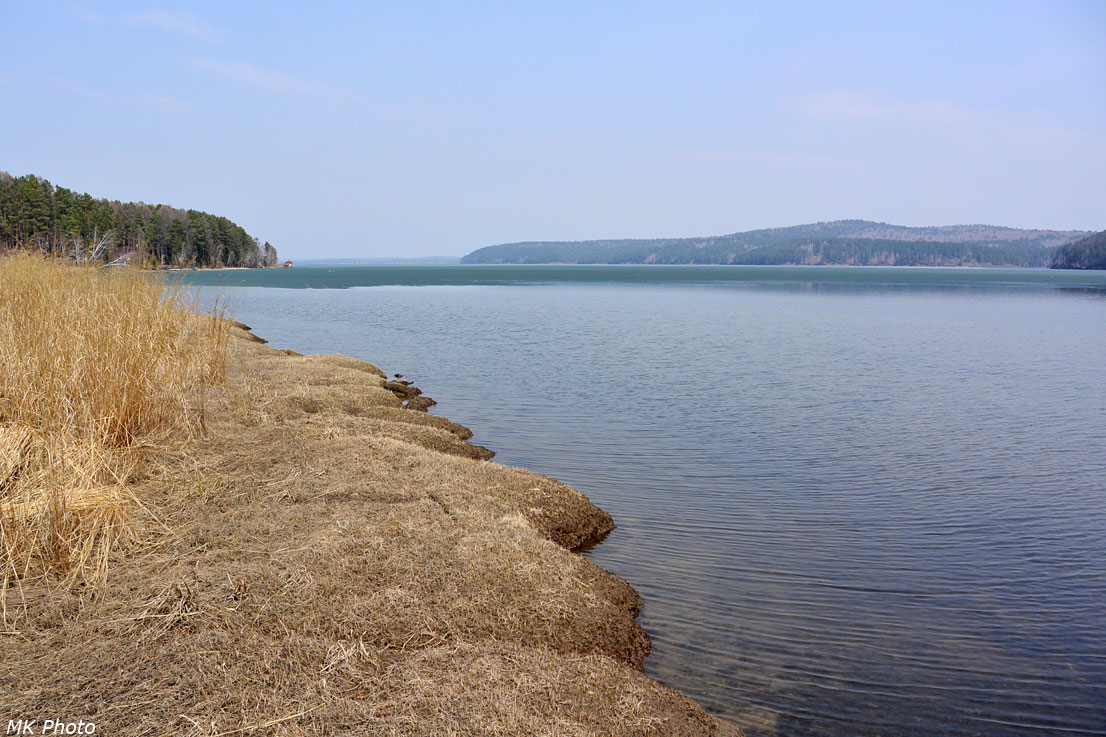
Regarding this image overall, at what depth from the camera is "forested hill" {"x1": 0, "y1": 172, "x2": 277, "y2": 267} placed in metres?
12.8

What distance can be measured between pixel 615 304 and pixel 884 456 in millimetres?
50236

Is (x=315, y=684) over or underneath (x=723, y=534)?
over

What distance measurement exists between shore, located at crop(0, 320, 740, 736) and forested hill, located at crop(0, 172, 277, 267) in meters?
5.27

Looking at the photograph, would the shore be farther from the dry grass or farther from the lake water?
the lake water

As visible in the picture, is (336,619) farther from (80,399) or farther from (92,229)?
(92,229)

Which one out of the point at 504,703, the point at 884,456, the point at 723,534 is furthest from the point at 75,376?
the point at 884,456

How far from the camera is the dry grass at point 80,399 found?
590 cm

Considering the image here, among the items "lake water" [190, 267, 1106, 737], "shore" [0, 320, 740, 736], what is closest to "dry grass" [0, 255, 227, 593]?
"shore" [0, 320, 740, 736]

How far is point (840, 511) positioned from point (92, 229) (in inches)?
1977

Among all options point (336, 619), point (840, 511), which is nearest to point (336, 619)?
point (336, 619)

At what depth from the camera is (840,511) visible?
11000 mm

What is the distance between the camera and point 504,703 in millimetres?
4699

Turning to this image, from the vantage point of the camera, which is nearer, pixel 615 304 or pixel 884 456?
pixel 884 456

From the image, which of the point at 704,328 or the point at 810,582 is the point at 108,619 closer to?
the point at 810,582
